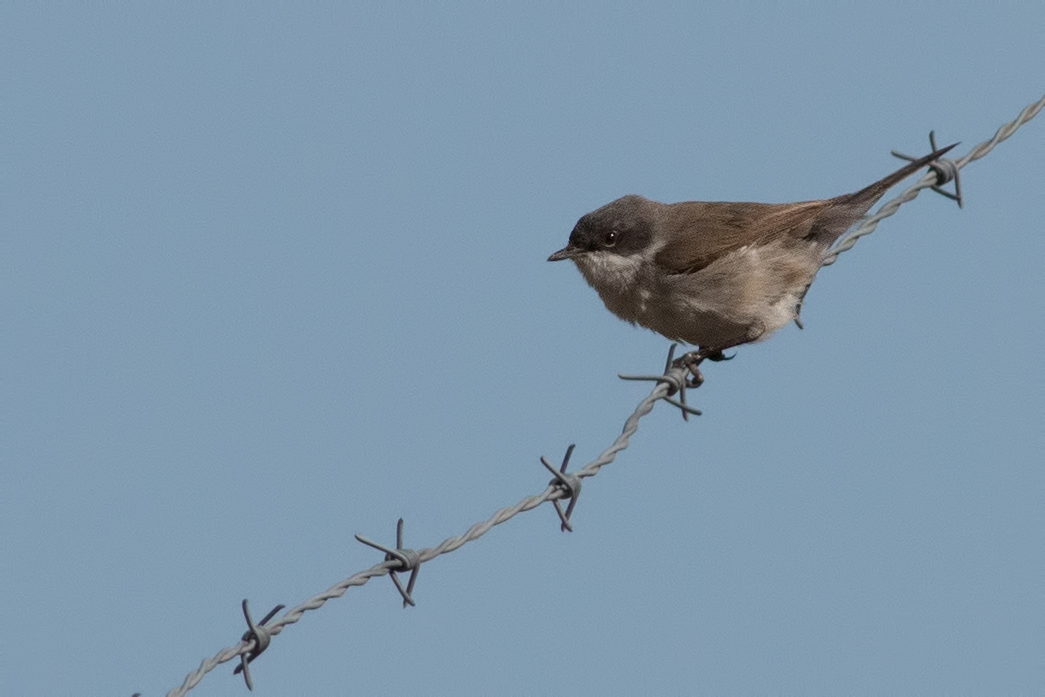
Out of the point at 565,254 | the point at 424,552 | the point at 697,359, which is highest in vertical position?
the point at 565,254

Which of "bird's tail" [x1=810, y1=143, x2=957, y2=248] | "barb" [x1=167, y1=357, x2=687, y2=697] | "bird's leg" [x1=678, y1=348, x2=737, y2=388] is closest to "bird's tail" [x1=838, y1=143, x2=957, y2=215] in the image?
"bird's tail" [x1=810, y1=143, x2=957, y2=248]

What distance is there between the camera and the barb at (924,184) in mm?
5809

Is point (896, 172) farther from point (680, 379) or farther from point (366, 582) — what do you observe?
point (366, 582)

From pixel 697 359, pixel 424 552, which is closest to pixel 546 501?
pixel 424 552

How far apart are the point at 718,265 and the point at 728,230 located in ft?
1.03

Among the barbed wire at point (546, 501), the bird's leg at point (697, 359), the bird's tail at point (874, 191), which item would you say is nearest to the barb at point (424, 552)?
the barbed wire at point (546, 501)

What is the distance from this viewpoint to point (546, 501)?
4.48 m

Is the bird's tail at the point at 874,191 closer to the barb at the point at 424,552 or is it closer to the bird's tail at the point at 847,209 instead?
the bird's tail at the point at 847,209

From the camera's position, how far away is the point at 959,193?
6.05 metres

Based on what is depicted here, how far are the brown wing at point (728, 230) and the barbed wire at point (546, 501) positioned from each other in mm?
1102

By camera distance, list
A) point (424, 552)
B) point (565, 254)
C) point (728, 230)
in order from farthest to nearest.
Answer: point (565, 254), point (728, 230), point (424, 552)

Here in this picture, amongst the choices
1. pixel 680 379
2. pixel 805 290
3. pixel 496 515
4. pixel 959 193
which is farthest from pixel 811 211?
pixel 496 515

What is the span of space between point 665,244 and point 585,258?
0.55 metres

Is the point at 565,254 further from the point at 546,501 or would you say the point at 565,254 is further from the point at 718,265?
the point at 546,501
